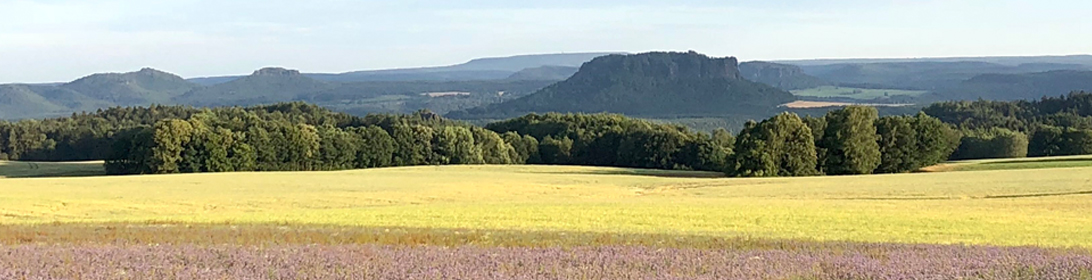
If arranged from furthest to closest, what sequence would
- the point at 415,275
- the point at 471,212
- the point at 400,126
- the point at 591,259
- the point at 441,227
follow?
the point at 400,126 < the point at 471,212 < the point at 441,227 < the point at 591,259 < the point at 415,275

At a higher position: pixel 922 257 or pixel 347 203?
pixel 922 257

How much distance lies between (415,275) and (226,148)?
2705 inches

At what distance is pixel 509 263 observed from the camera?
1266cm

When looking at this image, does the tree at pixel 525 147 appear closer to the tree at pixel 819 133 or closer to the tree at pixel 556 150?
the tree at pixel 556 150

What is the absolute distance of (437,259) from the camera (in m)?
13.0

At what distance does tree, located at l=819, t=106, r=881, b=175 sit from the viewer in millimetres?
64688

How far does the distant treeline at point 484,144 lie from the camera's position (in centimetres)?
6462

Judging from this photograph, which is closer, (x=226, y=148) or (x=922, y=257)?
(x=922, y=257)

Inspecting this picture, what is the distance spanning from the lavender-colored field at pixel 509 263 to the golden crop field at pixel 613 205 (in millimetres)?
6133

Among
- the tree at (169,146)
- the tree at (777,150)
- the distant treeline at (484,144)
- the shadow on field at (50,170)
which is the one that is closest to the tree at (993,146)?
the distant treeline at (484,144)

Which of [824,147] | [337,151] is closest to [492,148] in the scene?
[337,151]

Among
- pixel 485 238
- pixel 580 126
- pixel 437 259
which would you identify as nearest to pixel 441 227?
pixel 485 238

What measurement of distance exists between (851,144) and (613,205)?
3847cm

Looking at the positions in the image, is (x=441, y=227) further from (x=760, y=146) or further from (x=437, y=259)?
(x=760, y=146)
